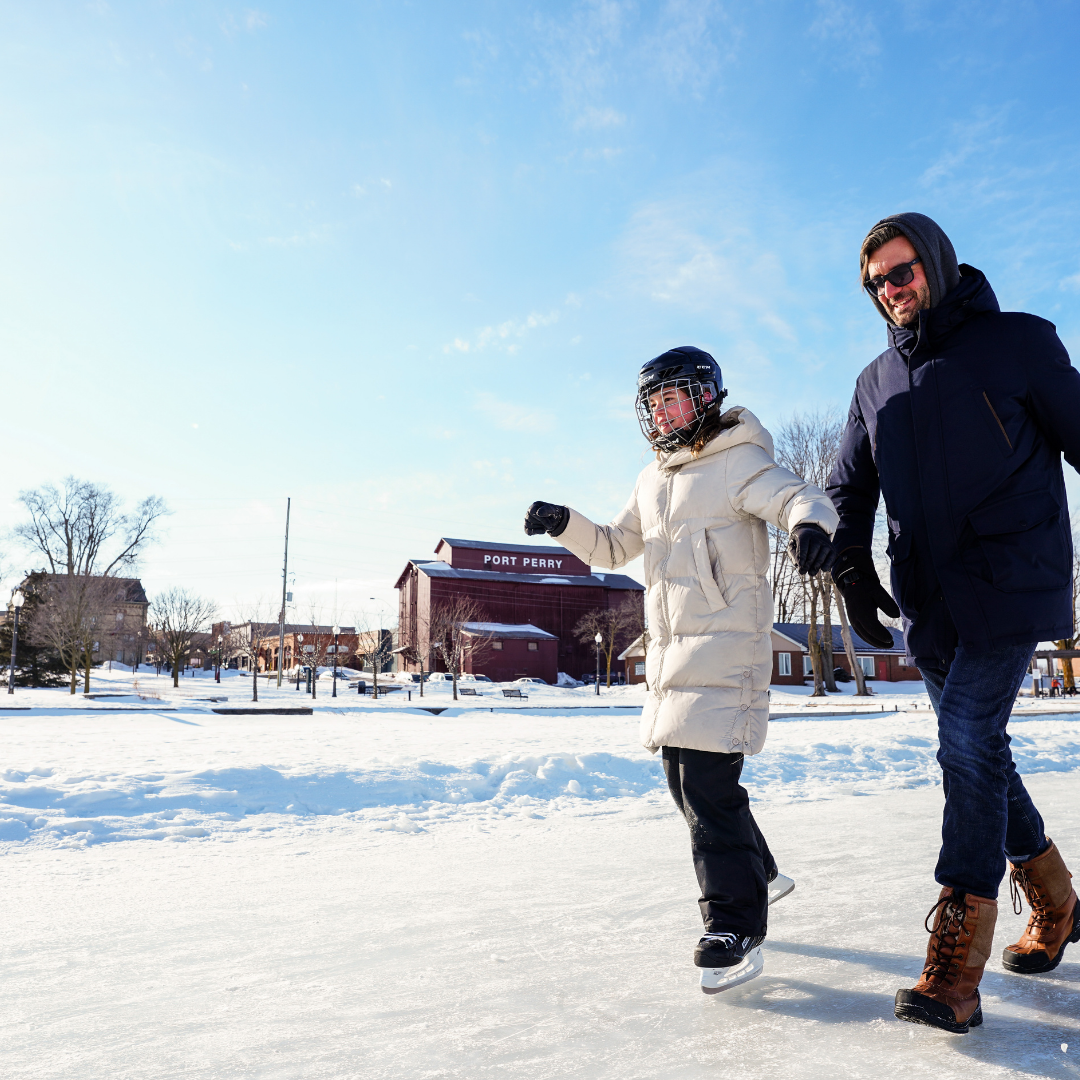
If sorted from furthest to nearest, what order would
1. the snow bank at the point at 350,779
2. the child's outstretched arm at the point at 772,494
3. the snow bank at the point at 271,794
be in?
1. the snow bank at the point at 350,779
2. the snow bank at the point at 271,794
3. the child's outstretched arm at the point at 772,494

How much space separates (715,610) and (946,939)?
98 cm

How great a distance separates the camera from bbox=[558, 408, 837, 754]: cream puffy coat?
222 cm

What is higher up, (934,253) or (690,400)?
(934,253)

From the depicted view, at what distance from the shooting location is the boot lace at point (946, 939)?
5.87 ft

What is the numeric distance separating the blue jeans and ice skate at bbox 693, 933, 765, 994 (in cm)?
52

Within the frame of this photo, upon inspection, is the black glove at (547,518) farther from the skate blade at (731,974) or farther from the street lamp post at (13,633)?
the street lamp post at (13,633)

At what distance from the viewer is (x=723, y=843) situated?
2184mm

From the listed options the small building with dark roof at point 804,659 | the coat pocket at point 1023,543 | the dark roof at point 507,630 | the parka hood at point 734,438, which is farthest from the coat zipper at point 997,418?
the dark roof at point 507,630

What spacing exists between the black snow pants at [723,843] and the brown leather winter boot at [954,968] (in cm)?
43

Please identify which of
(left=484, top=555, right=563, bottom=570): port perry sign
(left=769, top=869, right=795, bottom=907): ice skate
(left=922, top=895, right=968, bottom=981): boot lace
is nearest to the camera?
(left=922, top=895, right=968, bottom=981): boot lace

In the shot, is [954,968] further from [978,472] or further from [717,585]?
[978,472]

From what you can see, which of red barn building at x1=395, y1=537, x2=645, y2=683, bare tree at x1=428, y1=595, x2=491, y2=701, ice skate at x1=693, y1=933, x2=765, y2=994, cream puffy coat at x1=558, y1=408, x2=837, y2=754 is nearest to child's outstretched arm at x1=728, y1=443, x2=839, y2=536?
cream puffy coat at x1=558, y1=408, x2=837, y2=754

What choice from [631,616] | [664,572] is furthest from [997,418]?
[631,616]

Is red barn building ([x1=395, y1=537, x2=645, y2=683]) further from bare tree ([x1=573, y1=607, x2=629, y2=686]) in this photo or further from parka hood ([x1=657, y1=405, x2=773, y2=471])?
parka hood ([x1=657, y1=405, x2=773, y2=471])
